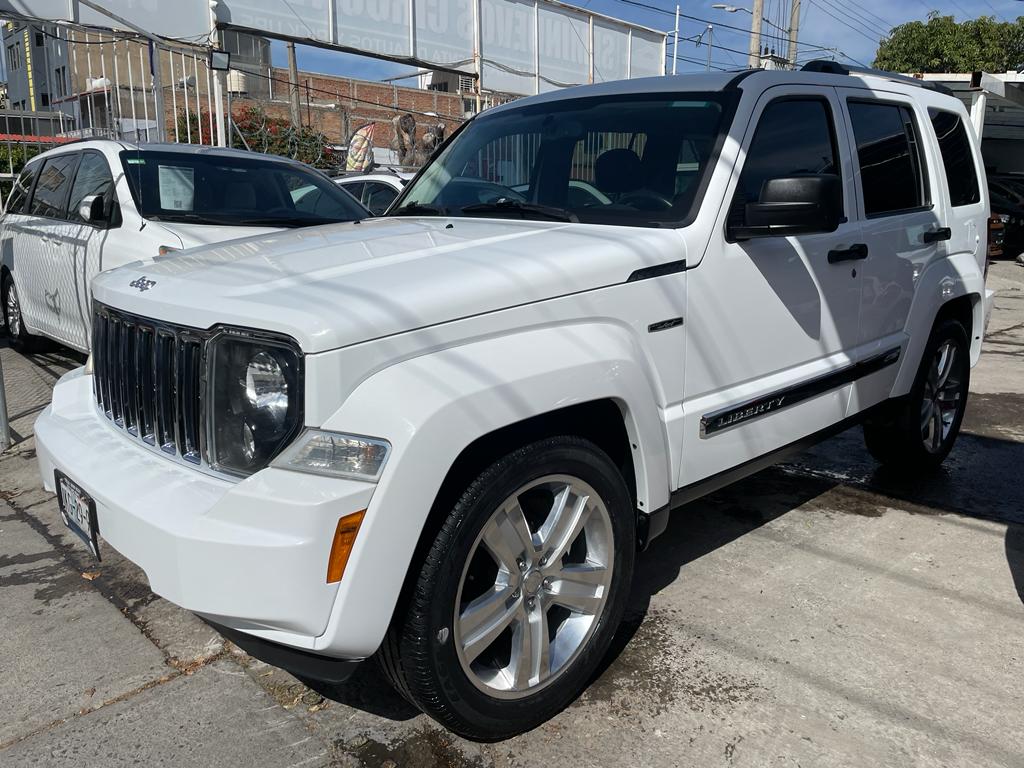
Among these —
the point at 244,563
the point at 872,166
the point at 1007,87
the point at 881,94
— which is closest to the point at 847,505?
the point at 872,166

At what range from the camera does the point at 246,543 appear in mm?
2061

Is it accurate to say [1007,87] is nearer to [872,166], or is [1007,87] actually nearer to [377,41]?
[377,41]

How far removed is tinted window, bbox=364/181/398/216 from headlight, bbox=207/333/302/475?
325 inches

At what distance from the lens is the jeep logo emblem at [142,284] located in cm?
266

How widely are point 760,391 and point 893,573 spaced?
1.15 meters

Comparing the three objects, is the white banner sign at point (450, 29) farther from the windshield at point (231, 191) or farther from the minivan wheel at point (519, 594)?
the minivan wheel at point (519, 594)

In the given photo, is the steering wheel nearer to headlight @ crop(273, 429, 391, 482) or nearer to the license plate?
headlight @ crop(273, 429, 391, 482)

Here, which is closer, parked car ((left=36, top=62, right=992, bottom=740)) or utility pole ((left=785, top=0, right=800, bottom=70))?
parked car ((left=36, top=62, right=992, bottom=740))

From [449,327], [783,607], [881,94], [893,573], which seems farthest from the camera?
[881,94]

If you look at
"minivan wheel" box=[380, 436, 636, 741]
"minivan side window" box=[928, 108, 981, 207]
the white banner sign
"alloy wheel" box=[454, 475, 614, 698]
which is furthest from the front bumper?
the white banner sign

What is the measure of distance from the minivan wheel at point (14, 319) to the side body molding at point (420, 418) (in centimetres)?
673

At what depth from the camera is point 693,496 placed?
10.2 ft

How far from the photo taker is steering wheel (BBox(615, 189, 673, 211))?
122 inches

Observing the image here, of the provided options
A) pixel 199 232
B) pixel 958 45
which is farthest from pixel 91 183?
pixel 958 45
